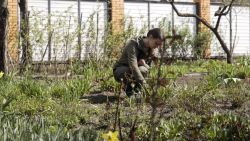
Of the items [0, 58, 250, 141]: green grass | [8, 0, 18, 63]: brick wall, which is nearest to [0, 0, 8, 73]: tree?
[0, 58, 250, 141]: green grass

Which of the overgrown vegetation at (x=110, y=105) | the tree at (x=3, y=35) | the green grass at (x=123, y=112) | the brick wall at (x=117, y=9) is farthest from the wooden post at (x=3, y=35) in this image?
the brick wall at (x=117, y=9)

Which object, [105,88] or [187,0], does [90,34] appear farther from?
[187,0]

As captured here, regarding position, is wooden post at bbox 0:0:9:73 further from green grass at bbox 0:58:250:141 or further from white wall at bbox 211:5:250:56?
white wall at bbox 211:5:250:56

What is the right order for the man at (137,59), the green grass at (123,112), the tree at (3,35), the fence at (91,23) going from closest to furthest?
1. the green grass at (123,112)
2. the man at (137,59)
3. the tree at (3,35)
4. the fence at (91,23)

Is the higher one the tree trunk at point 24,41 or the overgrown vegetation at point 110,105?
the tree trunk at point 24,41

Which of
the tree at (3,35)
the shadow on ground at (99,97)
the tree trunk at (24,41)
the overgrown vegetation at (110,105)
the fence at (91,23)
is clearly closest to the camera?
the overgrown vegetation at (110,105)

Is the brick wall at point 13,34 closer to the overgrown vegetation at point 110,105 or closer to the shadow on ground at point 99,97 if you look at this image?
the overgrown vegetation at point 110,105

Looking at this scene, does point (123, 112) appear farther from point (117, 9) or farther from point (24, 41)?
point (117, 9)

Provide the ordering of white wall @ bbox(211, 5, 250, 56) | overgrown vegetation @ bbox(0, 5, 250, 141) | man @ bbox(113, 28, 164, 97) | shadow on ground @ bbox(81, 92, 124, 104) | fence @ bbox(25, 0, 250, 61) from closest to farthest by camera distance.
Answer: overgrown vegetation @ bbox(0, 5, 250, 141) → man @ bbox(113, 28, 164, 97) → shadow on ground @ bbox(81, 92, 124, 104) → fence @ bbox(25, 0, 250, 61) → white wall @ bbox(211, 5, 250, 56)

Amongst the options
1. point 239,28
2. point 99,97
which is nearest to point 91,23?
point 99,97

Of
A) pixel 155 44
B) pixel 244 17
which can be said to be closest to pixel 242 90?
pixel 155 44

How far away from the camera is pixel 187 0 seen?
2550 centimetres

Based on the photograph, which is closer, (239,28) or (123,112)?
(123,112)

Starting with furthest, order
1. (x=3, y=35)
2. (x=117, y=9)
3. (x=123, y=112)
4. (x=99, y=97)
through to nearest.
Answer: (x=117, y=9) → (x=3, y=35) → (x=99, y=97) → (x=123, y=112)
